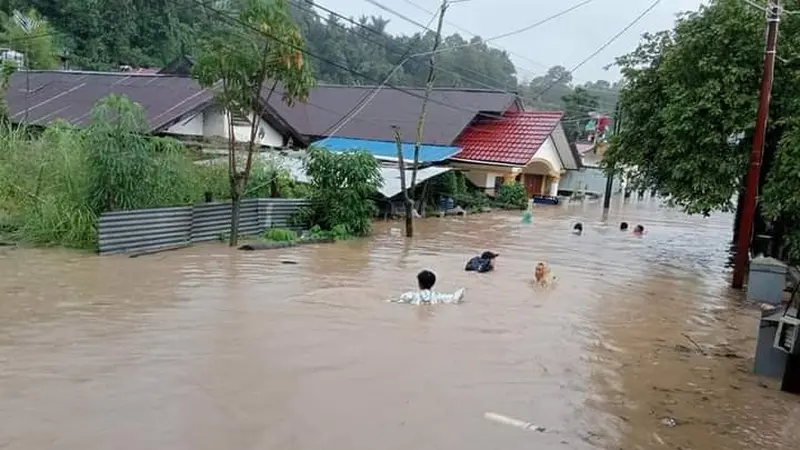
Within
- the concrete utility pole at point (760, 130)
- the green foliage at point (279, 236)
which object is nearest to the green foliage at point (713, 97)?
the concrete utility pole at point (760, 130)

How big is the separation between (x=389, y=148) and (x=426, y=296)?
18592 mm

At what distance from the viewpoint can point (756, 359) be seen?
7418 mm

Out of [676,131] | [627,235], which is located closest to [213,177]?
[676,131]

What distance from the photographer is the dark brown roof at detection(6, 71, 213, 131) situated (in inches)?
901

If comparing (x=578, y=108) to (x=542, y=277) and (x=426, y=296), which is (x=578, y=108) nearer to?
(x=542, y=277)

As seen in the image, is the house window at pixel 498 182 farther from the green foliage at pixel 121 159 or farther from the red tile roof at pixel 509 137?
the green foliage at pixel 121 159

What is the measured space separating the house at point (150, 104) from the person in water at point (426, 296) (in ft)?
40.8

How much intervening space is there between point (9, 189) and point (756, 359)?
1388 cm

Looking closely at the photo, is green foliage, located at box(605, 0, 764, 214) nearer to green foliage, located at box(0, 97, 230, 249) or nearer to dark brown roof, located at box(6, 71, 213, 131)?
green foliage, located at box(0, 97, 230, 249)

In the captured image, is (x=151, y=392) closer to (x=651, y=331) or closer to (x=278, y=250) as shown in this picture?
(x=651, y=331)

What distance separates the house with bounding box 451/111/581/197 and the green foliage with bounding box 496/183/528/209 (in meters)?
0.51

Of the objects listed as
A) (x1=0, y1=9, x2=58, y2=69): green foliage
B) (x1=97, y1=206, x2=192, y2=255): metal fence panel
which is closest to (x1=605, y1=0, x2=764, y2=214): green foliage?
(x1=97, y1=206, x2=192, y2=255): metal fence panel

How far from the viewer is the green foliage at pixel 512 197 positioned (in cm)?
3145

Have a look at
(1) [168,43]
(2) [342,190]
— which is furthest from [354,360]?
(1) [168,43]
